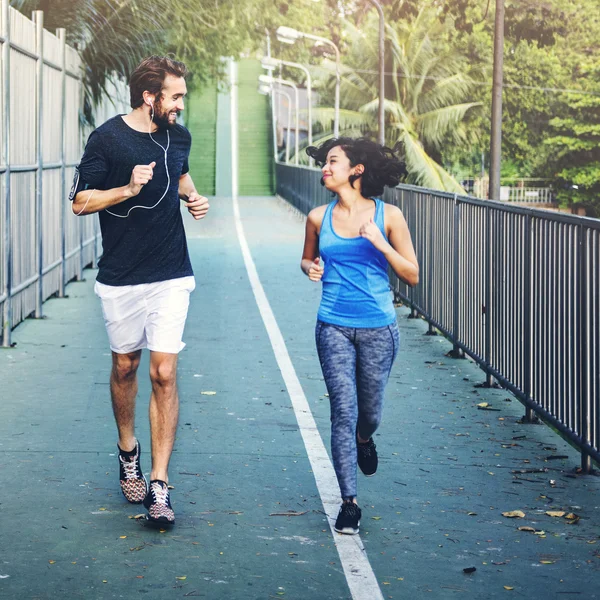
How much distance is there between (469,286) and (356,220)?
5.04 metres

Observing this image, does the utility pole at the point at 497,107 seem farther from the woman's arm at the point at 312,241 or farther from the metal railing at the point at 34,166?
the woman's arm at the point at 312,241

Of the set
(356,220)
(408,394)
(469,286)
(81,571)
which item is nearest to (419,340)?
(469,286)

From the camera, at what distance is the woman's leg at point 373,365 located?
612cm

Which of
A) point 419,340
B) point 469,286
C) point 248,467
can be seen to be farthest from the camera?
point 419,340

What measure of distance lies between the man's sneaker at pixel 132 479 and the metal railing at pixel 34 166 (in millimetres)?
5653

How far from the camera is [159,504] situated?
19.7 ft

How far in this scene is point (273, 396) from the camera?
9586mm

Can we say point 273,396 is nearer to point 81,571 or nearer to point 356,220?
point 356,220

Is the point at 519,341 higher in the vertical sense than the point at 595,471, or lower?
higher

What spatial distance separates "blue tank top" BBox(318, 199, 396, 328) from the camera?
20.0ft

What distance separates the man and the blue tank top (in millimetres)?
719

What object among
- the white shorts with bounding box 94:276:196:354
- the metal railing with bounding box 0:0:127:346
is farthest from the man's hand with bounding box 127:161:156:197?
the metal railing with bounding box 0:0:127:346

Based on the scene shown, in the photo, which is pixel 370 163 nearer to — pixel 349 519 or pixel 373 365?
pixel 373 365

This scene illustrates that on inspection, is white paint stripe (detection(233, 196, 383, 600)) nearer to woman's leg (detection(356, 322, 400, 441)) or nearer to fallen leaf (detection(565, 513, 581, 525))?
woman's leg (detection(356, 322, 400, 441))
